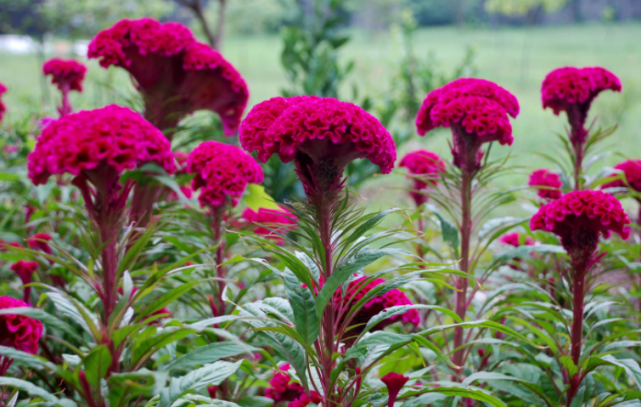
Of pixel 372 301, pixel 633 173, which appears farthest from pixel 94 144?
pixel 633 173

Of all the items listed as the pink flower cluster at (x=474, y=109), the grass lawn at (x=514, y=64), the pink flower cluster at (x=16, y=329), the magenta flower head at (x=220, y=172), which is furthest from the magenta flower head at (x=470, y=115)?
the grass lawn at (x=514, y=64)

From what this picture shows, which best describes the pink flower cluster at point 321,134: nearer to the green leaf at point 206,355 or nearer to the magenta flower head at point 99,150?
the magenta flower head at point 99,150

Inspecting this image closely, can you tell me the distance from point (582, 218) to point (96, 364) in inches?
43.2

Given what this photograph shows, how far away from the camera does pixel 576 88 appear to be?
62.9 inches

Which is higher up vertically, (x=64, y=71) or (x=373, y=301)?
(x=64, y=71)

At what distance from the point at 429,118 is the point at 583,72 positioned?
1.87ft

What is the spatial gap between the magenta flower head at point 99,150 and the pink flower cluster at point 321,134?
7.7 inches

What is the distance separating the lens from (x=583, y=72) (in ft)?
5.31

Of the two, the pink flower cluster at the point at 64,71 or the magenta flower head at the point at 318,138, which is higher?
the pink flower cluster at the point at 64,71

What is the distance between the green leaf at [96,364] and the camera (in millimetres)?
767

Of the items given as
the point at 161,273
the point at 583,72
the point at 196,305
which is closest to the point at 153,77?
the point at 196,305

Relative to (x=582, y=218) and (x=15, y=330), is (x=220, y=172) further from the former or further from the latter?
(x=582, y=218)

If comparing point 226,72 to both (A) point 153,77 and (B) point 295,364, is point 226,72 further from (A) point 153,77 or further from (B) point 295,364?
→ (B) point 295,364

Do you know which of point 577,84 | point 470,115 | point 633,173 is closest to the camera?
point 470,115
